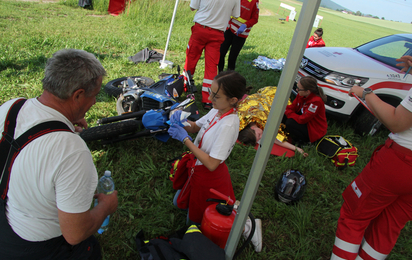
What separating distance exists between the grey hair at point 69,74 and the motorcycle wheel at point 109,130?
5.93 ft

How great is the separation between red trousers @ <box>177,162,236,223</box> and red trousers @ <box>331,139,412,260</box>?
0.93 meters

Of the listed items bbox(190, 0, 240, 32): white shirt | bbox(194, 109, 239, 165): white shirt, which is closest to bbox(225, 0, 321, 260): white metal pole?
bbox(194, 109, 239, 165): white shirt

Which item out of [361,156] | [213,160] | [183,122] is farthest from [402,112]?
[361,156]

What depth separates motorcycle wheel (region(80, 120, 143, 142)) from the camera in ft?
9.65

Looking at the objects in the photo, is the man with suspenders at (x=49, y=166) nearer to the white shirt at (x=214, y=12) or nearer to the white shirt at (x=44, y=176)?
the white shirt at (x=44, y=176)

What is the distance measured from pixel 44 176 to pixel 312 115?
3593 mm

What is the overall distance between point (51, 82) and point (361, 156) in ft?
15.0

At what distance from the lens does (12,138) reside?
1.18m

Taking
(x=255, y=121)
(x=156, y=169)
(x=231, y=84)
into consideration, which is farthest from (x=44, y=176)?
(x=255, y=121)

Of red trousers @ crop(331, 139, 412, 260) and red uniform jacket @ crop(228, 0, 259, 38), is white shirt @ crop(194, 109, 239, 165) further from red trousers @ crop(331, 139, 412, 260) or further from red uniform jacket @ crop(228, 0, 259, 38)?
red uniform jacket @ crop(228, 0, 259, 38)

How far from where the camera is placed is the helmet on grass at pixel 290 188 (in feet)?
9.27

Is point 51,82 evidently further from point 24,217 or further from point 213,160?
point 213,160

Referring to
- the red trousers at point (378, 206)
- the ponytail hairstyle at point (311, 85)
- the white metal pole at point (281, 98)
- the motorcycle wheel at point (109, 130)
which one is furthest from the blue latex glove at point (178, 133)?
the ponytail hairstyle at point (311, 85)

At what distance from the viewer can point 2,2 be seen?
9.23 metres
